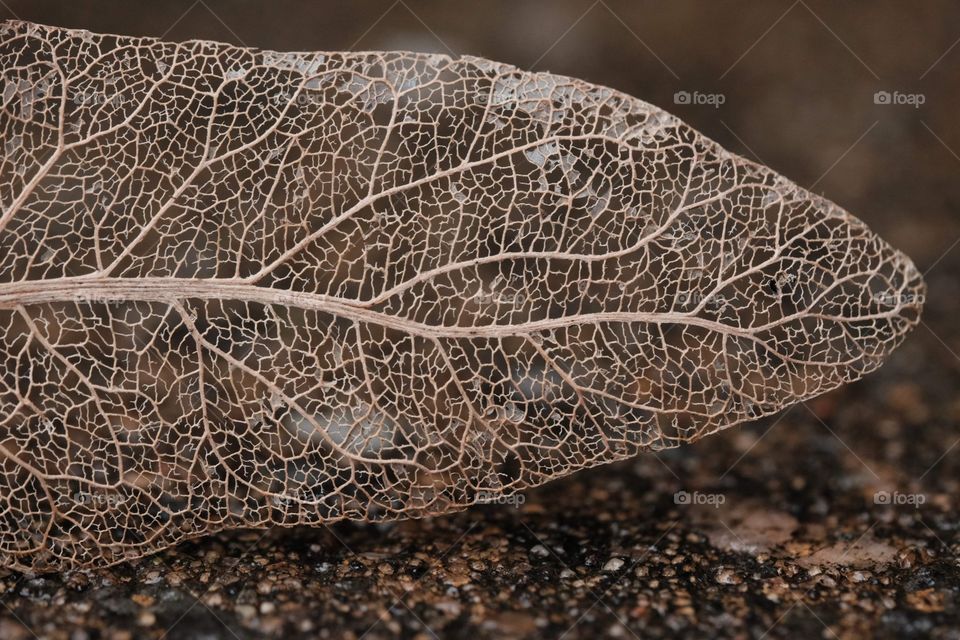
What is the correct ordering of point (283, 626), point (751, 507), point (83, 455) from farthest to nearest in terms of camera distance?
point (751, 507) → point (83, 455) → point (283, 626)

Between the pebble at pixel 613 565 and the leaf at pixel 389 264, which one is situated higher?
the leaf at pixel 389 264

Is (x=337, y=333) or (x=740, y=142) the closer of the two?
(x=337, y=333)

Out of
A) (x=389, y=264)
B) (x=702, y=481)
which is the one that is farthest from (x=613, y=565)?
(x=389, y=264)

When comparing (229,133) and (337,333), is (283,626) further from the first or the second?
(229,133)

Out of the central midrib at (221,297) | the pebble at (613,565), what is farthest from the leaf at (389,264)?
the pebble at (613,565)

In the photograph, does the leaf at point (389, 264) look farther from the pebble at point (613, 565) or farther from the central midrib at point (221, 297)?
the pebble at point (613, 565)

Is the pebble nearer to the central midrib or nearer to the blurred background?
the blurred background

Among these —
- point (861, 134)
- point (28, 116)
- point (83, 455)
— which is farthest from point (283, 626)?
point (861, 134)
